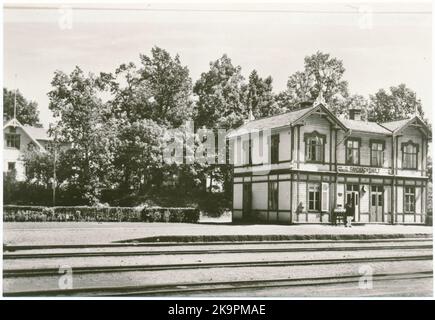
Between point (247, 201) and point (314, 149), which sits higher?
point (314, 149)

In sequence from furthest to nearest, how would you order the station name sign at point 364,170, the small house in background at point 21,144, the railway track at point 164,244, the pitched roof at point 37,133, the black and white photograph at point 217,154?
the pitched roof at point 37,133 < the small house in background at point 21,144 < the station name sign at point 364,170 < the railway track at point 164,244 < the black and white photograph at point 217,154

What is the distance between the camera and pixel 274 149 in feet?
98.4

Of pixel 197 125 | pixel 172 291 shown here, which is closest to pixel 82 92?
pixel 197 125

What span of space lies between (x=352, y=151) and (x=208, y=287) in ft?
70.6

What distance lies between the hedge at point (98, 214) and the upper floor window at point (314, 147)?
25.8 ft

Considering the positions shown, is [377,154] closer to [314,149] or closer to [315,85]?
[314,149]

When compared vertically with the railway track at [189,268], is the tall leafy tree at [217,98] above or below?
above

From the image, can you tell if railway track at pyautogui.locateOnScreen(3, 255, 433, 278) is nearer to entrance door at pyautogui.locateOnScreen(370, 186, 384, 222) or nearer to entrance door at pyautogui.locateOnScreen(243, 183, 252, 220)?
entrance door at pyautogui.locateOnScreen(370, 186, 384, 222)

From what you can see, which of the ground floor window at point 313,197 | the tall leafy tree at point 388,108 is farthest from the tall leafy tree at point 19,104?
the tall leafy tree at point 388,108

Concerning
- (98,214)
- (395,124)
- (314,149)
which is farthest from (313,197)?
(98,214)

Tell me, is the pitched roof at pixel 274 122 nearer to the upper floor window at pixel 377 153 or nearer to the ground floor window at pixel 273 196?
the ground floor window at pixel 273 196

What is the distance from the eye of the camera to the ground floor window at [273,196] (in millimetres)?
29562

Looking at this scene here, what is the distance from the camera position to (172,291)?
10484 millimetres

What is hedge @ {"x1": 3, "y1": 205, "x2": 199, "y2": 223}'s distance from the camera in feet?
81.5
